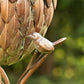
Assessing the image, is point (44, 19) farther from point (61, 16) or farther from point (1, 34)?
point (61, 16)

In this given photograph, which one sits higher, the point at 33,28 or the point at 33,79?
the point at 33,28

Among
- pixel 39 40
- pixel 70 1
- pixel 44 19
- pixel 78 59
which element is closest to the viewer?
pixel 39 40

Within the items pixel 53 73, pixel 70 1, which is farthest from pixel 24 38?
pixel 53 73

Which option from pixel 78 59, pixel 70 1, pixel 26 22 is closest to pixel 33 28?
pixel 26 22

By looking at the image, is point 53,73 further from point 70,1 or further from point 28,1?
point 28,1

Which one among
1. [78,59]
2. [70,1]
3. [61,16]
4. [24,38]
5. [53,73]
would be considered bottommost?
[53,73]

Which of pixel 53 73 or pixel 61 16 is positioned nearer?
pixel 61 16

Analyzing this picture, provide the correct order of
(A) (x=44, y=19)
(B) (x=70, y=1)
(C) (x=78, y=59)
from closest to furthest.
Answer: (A) (x=44, y=19) < (B) (x=70, y=1) < (C) (x=78, y=59)
